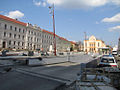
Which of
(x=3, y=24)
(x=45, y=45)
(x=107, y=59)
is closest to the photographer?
(x=107, y=59)

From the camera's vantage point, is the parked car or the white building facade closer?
the parked car

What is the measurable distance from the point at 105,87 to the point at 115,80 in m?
1.09

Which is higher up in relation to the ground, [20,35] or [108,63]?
[20,35]

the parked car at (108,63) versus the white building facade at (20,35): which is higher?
the white building facade at (20,35)

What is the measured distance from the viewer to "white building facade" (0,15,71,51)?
167ft

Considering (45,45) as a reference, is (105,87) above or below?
below

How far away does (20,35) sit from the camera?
6059 cm

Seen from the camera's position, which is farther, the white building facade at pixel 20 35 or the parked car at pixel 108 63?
the white building facade at pixel 20 35

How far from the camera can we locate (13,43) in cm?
5541

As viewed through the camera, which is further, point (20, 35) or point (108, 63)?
point (20, 35)

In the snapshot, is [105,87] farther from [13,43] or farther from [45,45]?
[45,45]

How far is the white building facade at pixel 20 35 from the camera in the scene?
50.8m

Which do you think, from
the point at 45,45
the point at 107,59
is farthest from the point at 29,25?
the point at 107,59

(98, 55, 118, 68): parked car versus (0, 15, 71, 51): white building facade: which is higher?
(0, 15, 71, 51): white building facade
